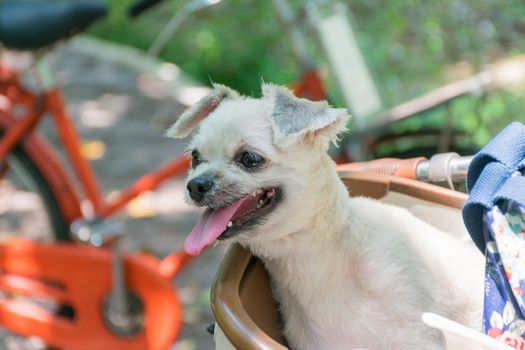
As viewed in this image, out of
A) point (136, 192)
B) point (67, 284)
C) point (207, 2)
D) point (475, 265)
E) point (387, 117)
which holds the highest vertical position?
point (207, 2)

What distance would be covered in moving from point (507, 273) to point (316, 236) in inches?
17.1

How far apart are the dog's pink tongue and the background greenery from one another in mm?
3014

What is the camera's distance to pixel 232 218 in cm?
153

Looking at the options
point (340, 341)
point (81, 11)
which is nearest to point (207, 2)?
point (81, 11)

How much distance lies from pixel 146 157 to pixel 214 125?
9.53 feet

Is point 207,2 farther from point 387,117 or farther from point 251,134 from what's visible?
point 251,134

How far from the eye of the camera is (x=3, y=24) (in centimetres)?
248

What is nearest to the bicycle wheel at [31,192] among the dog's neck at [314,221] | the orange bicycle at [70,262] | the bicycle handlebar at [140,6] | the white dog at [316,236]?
the orange bicycle at [70,262]

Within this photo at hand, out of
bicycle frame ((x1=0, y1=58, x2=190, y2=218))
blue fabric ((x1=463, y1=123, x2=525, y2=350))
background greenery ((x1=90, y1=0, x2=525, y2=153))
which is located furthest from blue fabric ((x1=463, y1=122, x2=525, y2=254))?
background greenery ((x1=90, y1=0, x2=525, y2=153))

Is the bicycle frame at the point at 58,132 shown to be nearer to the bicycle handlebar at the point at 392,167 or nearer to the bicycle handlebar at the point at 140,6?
the bicycle handlebar at the point at 140,6

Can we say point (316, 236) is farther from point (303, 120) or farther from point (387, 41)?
point (387, 41)

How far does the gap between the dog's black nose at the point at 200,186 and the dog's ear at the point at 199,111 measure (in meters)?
0.21

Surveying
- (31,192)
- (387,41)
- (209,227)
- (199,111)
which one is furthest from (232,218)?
(387,41)

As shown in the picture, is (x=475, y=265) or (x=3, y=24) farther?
(x=3, y=24)
